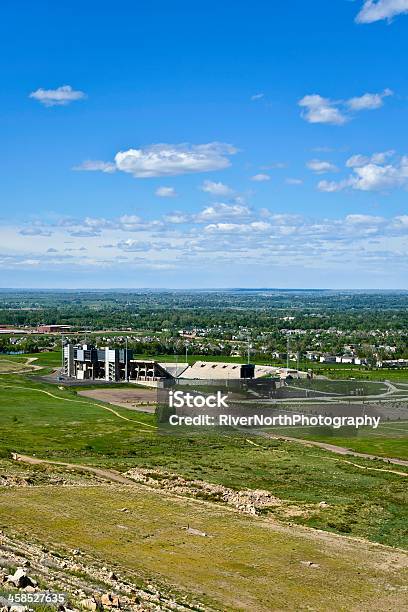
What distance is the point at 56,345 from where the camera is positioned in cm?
19388

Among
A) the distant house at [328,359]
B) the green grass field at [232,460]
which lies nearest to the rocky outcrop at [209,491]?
the green grass field at [232,460]

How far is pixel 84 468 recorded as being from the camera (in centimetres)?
4834

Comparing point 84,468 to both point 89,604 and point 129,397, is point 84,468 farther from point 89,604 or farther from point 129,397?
point 129,397

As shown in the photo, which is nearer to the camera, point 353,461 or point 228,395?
point 353,461

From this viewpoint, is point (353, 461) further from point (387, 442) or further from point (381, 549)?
point (381, 549)

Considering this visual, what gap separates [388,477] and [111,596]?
31.6 metres

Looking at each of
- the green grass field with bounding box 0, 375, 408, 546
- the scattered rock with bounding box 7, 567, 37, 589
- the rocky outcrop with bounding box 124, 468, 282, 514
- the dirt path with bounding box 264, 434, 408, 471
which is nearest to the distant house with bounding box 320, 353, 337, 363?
the green grass field with bounding box 0, 375, 408, 546

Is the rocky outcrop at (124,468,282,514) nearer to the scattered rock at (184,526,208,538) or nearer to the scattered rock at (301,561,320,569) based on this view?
the scattered rock at (184,526,208,538)

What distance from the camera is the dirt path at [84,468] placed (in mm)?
45206

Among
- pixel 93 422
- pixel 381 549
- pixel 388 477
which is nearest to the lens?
pixel 381 549

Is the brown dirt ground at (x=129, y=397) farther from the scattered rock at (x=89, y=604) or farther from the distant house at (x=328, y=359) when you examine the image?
the scattered rock at (x=89, y=604)

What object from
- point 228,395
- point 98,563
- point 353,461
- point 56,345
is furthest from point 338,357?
point 98,563

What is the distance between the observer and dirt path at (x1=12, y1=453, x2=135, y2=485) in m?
45.2

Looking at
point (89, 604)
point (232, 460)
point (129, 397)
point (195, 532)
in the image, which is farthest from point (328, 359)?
point (89, 604)
